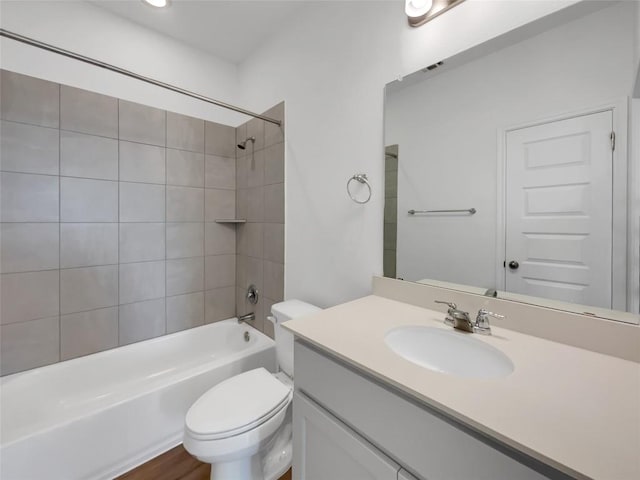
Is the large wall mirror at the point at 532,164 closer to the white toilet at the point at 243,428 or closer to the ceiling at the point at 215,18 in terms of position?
the white toilet at the point at 243,428

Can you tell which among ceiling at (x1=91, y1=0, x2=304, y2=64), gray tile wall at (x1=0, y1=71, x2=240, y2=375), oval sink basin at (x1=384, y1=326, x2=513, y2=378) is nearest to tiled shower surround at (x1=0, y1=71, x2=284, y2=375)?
gray tile wall at (x1=0, y1=71, x2=240, y2=375)

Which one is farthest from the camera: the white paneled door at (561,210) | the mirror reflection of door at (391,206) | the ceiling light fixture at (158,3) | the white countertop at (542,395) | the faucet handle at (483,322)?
the ceiling light fixture at (158,3)

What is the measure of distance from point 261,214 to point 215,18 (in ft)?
4.46

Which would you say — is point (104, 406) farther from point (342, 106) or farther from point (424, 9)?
point (424, 9)

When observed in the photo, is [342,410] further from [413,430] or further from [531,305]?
[531,305]

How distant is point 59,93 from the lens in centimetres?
162

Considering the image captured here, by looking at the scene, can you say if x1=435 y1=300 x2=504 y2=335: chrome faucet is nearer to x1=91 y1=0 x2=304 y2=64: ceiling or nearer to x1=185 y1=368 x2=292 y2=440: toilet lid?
x1=185 y1=368 x2=292 y2=440: toilet lid

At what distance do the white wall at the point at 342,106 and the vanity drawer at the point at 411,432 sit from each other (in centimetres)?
65

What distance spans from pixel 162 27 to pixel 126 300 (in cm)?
197

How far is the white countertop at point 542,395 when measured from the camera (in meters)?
0.43

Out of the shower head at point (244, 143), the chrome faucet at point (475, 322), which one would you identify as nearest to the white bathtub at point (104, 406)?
the chrome faucet at point (475, 322)

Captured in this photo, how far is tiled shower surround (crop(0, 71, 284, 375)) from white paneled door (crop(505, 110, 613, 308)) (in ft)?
5.99

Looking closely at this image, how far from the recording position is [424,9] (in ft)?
3.59

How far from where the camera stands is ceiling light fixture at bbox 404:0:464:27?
41.7 inches
